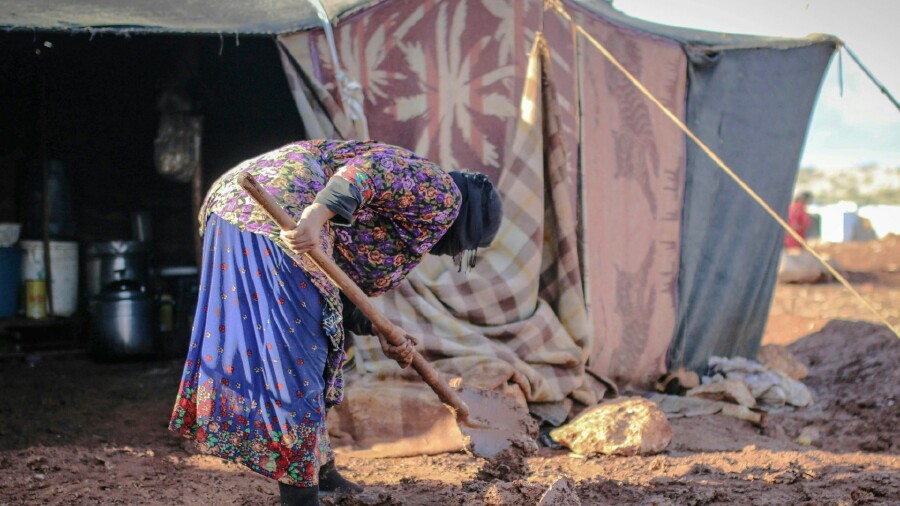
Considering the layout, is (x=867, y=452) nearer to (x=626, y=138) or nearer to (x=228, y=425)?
(x=626, y=138)

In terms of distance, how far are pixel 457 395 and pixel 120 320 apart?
11.1 feet

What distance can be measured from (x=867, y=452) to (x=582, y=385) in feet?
4.49

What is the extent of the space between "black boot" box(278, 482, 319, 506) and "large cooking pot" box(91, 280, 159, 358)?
11.6 feet

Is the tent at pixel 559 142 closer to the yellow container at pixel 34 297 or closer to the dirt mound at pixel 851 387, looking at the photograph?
the dirt mound at pixel 851 387

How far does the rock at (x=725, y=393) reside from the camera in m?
4.77

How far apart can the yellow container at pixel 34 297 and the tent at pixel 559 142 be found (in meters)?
2.36

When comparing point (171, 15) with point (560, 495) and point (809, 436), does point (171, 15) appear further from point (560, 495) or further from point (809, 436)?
point (809, 436)

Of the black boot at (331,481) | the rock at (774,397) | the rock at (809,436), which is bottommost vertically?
the rock at (809,436)

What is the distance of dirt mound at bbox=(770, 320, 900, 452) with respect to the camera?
4352 millimetres

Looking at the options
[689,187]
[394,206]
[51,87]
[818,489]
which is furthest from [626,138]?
[51,87]

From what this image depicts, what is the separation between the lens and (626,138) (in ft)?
16.4

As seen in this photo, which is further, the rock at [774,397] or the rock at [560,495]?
the rock at [774,397]

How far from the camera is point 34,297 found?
5723mm

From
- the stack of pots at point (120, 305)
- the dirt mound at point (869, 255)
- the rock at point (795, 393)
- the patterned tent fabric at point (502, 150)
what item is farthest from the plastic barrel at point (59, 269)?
the dirt mound at point (869, 255)
